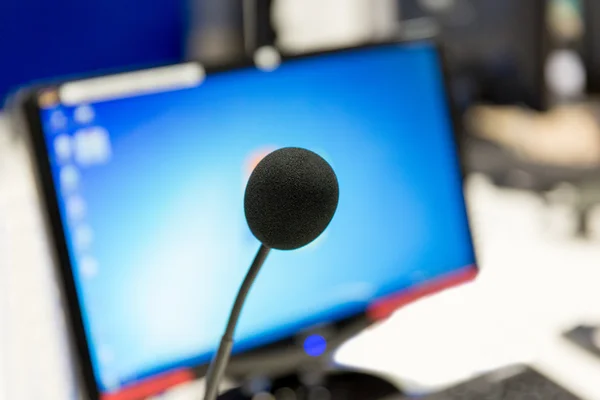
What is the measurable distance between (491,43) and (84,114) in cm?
94

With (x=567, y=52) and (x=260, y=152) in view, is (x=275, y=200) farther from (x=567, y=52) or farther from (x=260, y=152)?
(x=567, y=52)

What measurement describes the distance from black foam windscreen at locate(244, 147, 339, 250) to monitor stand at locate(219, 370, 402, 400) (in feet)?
1.32

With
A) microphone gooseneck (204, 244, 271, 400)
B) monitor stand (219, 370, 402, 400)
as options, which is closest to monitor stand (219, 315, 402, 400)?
monitor stand (219, 370, 402, 400)

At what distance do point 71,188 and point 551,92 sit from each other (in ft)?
3.30

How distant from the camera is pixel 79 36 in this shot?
1.42 m

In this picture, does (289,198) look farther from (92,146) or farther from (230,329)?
(92,146)

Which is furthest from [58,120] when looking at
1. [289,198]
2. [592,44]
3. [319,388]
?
[592,44]

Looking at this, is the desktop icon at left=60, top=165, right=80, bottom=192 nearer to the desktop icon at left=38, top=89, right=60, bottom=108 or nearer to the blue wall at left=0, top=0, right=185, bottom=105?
the desktop icon at left=38, top=89, right=60, bottom=108

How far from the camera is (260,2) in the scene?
110 cm

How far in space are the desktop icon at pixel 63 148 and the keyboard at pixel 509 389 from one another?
0.44m

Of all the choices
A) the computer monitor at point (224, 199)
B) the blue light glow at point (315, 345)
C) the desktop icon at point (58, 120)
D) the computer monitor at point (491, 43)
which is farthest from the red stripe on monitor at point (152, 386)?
the computer monitor at point (491, 43)

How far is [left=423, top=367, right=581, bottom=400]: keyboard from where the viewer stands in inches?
29.5

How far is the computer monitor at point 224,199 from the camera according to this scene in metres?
0.66

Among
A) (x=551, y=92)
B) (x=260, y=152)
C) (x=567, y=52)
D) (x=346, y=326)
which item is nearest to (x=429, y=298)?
(x=346, y=326)
